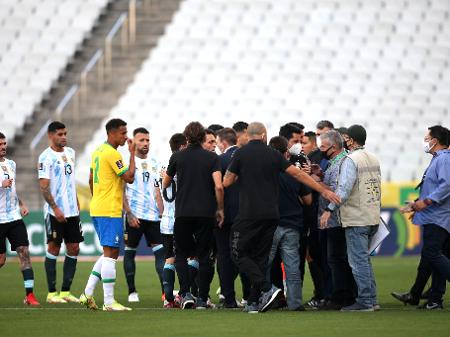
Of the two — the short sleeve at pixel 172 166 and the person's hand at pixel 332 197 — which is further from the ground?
the short sleeve at pixel 172 166

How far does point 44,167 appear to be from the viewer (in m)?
15.5

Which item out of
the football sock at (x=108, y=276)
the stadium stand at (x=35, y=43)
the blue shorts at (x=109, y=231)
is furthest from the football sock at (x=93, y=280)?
the stadium stand at (x=35, y=43)

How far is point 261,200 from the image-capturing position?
1313 centimetres

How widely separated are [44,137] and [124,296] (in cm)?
1446

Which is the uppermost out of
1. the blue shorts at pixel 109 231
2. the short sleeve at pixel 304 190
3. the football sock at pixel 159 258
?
the short sleeve at pixel 304 190

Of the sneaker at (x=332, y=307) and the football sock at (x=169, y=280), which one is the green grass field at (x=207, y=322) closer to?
the football sock at (x=169, y=280)

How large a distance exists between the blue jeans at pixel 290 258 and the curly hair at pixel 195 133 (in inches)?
56.1

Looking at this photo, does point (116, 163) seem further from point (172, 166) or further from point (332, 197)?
point (332, 197)

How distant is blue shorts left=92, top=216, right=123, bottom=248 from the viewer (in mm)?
13336

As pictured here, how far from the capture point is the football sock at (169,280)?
47.1 ft

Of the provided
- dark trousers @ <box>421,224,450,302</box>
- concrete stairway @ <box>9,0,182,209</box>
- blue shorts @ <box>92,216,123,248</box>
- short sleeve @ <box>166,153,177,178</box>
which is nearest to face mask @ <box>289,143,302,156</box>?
short sleeve @ <box>166,153,177,178</box>

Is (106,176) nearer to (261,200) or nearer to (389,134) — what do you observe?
(261,200)

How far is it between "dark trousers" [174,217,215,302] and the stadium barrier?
468 inches

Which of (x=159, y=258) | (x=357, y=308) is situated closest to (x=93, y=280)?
(x=159, y=258)
